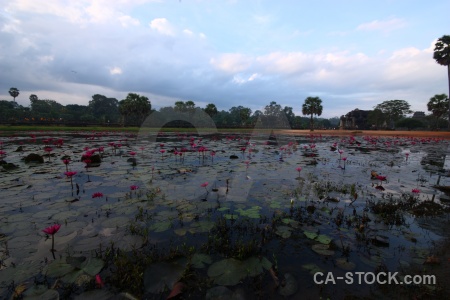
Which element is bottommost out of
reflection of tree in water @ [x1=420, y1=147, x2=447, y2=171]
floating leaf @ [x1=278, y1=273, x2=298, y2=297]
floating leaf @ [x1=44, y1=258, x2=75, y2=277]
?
floating leaf @ [x1=278, y1=273, x2=298, y2=297]

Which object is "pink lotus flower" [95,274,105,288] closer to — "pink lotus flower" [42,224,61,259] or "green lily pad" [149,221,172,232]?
"pink lotus flower" [42,224,61,259]

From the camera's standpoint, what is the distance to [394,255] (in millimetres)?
3031

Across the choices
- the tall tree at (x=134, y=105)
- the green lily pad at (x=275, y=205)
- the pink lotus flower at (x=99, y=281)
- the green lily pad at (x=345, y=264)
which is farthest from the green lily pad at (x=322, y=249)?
the tall tree at (x=134, y=105)

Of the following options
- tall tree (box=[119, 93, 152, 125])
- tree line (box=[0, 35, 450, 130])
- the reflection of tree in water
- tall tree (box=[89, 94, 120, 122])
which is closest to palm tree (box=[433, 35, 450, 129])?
tree line (box=[0, 35, 450, 130])

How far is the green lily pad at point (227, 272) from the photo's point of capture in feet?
8.09

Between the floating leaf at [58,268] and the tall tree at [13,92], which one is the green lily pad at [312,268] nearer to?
the floating leaf at [58,268]

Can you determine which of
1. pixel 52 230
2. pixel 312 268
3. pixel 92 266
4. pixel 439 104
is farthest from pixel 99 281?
pixel 439 104

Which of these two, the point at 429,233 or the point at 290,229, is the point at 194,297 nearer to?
the point at 290,229

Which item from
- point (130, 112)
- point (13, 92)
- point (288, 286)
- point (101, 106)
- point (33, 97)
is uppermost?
point (13, 92)

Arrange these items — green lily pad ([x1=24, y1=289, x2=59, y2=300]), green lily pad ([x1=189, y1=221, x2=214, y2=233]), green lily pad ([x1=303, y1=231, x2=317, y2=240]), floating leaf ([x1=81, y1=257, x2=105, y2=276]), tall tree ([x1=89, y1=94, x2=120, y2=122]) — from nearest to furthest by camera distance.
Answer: green lily pad ([x1=24, y1=289, x2=59, y2=300]), floating leaf ([x1=81, y1=257, x2=105, y2=276]), green lily pad ([x1=303, y1=231, x2=317, y2=240]), green lily pad ([x1=189, y1=221, x2=214, y2=233]), tall tree ([x1=89, y1=94, x2=120, y2=122])

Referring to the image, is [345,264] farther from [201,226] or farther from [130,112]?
[130,112]

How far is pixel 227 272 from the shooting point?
2.60m

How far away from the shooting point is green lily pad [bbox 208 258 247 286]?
8.09 ft

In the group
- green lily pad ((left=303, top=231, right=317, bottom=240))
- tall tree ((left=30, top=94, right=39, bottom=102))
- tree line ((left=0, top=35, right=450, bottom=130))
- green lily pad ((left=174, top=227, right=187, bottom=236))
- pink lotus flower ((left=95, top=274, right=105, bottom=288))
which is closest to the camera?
pink lotus flower ((left=95, top=274, right=105, bottom=288))
